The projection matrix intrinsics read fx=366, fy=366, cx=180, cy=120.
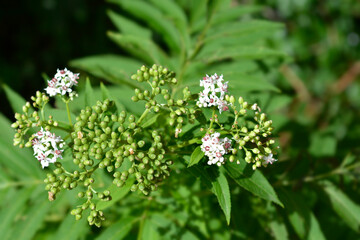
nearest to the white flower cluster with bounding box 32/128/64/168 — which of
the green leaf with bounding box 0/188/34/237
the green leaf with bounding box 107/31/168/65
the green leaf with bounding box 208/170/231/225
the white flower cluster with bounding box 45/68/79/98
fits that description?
the white flower cluster with bounding box 45/68/79/98

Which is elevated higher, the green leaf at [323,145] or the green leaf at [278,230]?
the green leaf at [323,145]

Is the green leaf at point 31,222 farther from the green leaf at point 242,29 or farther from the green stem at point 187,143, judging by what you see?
the green leaf at point 242,29

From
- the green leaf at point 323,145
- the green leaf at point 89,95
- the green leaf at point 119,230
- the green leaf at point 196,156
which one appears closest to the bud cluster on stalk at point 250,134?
the green leaf at point 196,156

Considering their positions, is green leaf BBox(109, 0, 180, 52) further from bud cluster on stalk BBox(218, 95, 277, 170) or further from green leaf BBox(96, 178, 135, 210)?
green leaf BBox(96, 178, 135, 210)

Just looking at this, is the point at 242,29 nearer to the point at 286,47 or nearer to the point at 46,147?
the point at 46,147

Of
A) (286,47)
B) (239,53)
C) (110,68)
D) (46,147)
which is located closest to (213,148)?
(46,147)

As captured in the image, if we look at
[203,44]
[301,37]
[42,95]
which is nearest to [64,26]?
[203,44]
